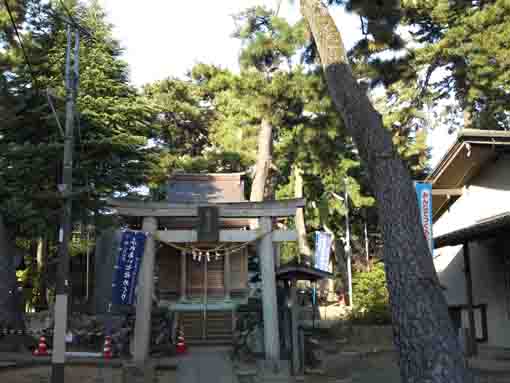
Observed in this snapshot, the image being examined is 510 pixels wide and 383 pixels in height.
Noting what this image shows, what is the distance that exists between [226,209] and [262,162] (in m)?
8.14

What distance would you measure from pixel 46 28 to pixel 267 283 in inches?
579

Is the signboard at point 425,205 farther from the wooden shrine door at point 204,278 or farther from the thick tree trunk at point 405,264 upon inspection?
the wooden shrine door at point 204,278

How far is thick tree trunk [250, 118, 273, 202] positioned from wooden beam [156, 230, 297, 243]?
7318mm

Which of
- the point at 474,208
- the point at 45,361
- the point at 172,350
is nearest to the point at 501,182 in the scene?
the point at 474,208

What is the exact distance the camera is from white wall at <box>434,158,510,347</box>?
16094 mm

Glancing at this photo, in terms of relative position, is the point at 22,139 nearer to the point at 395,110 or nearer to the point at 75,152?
the point at 75,152

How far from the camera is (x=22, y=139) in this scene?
21156 millimetres

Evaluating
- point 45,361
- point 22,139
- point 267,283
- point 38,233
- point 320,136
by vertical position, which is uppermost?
point 22,139

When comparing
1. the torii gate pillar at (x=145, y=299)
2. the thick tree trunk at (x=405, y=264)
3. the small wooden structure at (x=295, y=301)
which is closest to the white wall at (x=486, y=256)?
the small wooden structure at (x=295, y=301)

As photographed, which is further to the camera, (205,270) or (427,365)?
(205,270)

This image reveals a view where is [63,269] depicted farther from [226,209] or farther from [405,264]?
[405,264]

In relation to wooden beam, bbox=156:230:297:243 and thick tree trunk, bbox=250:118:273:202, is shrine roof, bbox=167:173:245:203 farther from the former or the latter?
wooden beam, bbox=156:230:297:243

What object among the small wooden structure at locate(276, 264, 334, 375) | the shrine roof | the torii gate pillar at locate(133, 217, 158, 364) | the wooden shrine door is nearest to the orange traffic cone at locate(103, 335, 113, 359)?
the torii gate pillar at locate(133, 217, 158, 364)

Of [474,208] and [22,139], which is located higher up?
[22,139]
